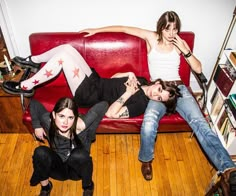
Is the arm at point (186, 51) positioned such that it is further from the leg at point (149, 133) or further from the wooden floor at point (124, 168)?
the wooden floor at point (124, 168)

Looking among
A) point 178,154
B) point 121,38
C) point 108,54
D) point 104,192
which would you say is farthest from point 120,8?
point 104,192

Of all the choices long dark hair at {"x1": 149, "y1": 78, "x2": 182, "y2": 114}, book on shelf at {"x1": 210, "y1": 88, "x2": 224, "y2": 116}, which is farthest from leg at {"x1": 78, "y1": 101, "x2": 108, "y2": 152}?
book on shelf at {"x1": 210, "y1": 88, "x2": 224, "y2": 116}

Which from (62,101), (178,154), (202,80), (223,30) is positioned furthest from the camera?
(223,30)

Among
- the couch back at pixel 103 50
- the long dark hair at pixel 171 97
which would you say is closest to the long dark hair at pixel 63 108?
the couch back at pixel 103 50

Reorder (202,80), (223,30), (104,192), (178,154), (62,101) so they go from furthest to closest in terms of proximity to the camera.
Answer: (223,30) → (178,154) → (202,80) → (104,192) → (62,101)

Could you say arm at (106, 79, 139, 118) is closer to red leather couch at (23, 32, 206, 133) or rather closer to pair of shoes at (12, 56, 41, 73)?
red leather couch at (23, 32, 206, 133)

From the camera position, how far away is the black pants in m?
2.02

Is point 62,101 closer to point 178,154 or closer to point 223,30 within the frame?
point 178,154

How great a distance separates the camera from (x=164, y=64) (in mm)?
2738

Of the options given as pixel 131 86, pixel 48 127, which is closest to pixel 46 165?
pixel 48 127

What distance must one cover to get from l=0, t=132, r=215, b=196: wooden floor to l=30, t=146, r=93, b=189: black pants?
288 mm

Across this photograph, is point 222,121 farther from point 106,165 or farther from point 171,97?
point 106,165

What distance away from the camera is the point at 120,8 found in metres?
2.77

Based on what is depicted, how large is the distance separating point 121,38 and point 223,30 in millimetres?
1256
